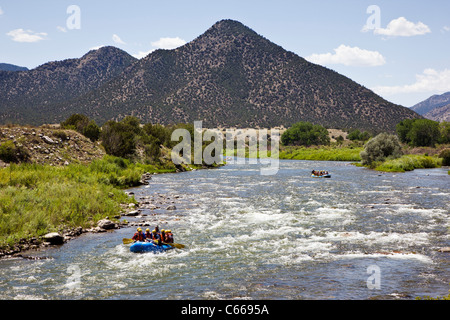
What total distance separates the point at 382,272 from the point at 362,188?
96.7 ft

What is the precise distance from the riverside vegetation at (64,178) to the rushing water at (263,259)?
7.49 ft

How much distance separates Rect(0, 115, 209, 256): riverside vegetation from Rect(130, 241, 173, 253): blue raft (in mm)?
5206

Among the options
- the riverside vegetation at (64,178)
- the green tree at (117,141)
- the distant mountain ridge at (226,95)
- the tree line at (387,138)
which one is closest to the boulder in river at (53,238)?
the riverside vegetation at (64,178)

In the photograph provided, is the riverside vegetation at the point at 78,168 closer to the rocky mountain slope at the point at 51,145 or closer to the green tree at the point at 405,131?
the rocky mountain slope at the point at 51,145

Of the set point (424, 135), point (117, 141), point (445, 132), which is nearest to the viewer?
point (117, 141)

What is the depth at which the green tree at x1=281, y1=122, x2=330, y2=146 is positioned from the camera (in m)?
147

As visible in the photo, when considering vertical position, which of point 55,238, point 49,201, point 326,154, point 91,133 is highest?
point 91,133

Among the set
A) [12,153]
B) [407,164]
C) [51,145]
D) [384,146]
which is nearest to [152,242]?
[12,153]

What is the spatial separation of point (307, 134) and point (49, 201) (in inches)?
5105

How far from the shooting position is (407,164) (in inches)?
2763

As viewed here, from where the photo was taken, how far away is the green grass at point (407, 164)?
68.7 m

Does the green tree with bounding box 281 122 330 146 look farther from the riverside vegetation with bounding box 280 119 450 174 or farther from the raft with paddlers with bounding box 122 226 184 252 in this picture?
the raft with paddlers with bounding box 122 226 184 252

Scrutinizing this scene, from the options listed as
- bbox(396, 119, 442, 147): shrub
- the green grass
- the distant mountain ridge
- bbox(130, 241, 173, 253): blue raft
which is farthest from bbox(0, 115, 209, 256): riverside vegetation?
the distant mountain ridge

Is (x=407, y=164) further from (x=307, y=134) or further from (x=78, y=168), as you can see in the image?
(x=307, y=134)
